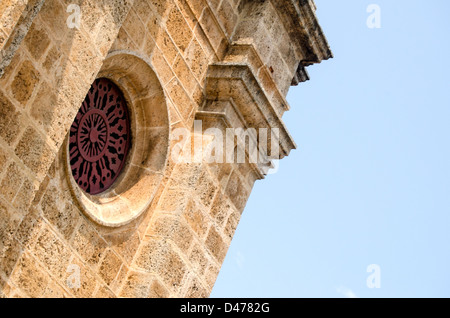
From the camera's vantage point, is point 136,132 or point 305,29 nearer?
point 136,132

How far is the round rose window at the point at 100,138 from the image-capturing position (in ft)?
18.5

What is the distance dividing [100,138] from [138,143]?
0.50 m

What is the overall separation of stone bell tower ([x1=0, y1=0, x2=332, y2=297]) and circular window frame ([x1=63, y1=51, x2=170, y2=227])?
0.01 meters

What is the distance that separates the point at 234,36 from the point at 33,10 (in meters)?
3.11

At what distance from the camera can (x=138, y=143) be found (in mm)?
6301

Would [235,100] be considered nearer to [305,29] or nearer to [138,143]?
[138,143]

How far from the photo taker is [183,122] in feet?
21.1

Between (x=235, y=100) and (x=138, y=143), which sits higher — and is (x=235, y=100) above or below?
above

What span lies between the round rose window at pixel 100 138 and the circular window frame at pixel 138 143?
0.20 ft

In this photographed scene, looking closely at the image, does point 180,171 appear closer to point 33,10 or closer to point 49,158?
point 49,158

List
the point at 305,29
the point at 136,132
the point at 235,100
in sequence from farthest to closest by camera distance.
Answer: the point at 305,29 → the point at 235,100 → the point at 136,132

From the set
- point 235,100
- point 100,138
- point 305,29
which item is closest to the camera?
point 100,138

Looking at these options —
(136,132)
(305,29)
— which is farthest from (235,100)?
(305,29)
